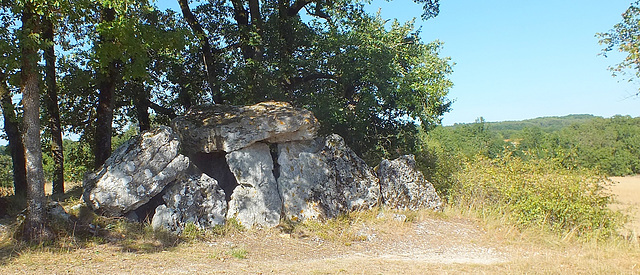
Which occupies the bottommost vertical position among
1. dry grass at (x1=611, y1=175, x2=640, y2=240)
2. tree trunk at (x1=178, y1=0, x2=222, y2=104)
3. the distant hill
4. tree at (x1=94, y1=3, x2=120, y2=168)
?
dry grass at (x1=611, y1=175, x2=640, y2=240)

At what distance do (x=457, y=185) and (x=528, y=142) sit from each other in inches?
2228

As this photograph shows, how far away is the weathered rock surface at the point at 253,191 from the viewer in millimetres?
10250

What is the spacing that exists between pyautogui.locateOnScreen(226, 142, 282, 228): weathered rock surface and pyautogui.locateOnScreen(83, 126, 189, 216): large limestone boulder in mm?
1303

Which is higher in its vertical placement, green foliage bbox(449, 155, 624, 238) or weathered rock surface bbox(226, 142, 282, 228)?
weathered rock surface bbox(226, 142, 282, 228)

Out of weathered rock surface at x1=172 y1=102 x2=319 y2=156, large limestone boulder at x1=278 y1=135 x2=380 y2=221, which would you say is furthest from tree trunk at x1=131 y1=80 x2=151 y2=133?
large limestone boulder at x1=278 y1=135 x2=380 y2=221

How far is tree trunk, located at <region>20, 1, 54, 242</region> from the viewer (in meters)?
8.02

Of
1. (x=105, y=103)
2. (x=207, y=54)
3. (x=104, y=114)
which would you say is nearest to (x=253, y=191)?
(x=104, y=114)

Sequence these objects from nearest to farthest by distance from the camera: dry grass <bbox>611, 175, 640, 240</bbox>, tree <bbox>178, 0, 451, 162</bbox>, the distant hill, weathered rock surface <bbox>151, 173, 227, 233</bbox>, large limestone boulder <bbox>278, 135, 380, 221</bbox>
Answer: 1. weathered rock surface <bbox>151, 173, 227, 233</bbox>
2. large limestone boulder <bbox>278, 135, 380, 221</bbox>
3. dry grass <bbox>611, 175, 640, 240</bbox>
4. tree <bbox>178, 0, 451, 162</bbox>
5. the distant hill

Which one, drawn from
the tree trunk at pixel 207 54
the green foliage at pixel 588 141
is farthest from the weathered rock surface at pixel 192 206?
the green foliage at pixel 588 141

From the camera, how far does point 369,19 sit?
47.6ft

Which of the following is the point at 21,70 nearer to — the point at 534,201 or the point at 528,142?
the point at 534,201

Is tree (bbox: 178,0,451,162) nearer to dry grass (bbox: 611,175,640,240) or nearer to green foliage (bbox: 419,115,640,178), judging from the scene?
dry grass (bbox: 611,175,640,240)

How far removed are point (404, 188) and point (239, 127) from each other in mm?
4597

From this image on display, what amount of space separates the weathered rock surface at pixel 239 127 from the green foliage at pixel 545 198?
4975 millimetres
